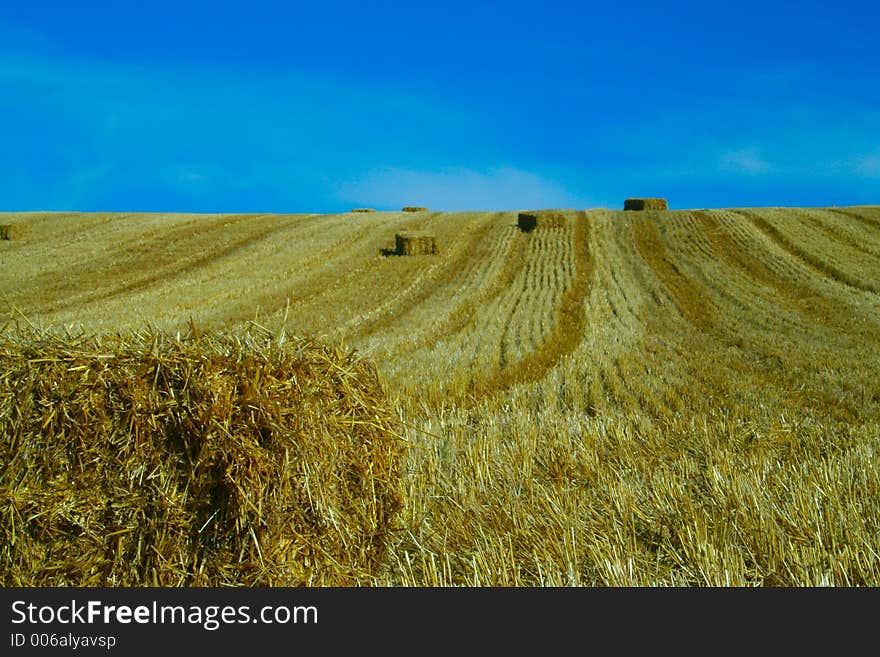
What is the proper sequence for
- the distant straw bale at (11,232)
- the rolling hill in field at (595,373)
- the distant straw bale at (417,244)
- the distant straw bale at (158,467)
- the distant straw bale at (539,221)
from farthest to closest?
the distant straw bale at (11,232) < the distant straw bale at (539,221) < the distant straw bale at (417,244) < the rolling hill in field at (595,373) < the distant straw bale at (158,467)

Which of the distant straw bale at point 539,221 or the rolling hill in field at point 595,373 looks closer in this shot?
the rolling hill in field at point 595,373

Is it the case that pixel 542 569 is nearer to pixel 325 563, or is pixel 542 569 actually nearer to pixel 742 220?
pixel 325 563

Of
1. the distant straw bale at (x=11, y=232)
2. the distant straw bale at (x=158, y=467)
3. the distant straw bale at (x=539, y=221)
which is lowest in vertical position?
the distant straw bale at (x=158, y=467)

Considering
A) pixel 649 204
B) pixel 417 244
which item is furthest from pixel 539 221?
pixel 649 204

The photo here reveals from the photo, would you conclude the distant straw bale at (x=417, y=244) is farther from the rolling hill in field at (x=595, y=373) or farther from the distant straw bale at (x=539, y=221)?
the distant straw bale at (x=539, y=221)

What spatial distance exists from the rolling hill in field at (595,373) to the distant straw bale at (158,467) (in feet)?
1.46

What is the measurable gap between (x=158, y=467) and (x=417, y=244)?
23.5m

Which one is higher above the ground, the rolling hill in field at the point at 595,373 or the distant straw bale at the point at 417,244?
the distant straw bale at the point at 417,244

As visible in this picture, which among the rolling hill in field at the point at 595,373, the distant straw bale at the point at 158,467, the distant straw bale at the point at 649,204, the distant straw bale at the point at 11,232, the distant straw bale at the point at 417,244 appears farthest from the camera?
the distant straw bale at the point at 649,204

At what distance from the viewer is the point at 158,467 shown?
3.63 meters

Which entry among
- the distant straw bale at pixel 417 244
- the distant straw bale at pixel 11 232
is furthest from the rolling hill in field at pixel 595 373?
the distant straw bale at pixel 11 232

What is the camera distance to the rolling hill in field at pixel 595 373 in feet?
12.4

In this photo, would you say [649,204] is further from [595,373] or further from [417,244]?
[595,373]

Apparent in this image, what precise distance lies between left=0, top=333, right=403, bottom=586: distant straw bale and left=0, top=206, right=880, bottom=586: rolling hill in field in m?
0.44
